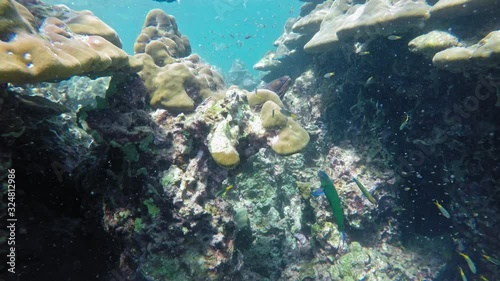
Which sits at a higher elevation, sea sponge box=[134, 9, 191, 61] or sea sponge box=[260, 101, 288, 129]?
sea sponge box=[134, 9, 191, 61]

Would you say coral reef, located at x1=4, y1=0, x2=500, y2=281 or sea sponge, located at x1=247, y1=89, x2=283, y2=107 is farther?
sea sponge, located at x1=247, y1=89, x2=283, y2=107

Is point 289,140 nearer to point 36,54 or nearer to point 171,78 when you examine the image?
point 171,78

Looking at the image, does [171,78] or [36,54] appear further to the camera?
[171,78]

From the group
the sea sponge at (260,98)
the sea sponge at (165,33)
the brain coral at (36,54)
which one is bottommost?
the sea sponge at (260,98)

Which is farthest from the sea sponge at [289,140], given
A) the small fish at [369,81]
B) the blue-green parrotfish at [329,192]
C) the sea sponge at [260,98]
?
the small fish at [369,81]

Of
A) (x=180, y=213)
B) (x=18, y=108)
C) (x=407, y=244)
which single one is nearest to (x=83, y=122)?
(x=18, y=108)

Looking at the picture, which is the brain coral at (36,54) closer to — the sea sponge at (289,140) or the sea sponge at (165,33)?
the sea sponge at (289,140)

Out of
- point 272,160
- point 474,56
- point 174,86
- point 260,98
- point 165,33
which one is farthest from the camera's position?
point 165,33

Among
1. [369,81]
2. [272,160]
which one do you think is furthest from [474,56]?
[272,160]

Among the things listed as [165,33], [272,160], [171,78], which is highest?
[165,33]

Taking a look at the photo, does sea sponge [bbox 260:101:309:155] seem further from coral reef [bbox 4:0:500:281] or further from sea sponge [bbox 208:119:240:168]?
sea sponge [bbox 208:119:240:168]

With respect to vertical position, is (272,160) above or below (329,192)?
below

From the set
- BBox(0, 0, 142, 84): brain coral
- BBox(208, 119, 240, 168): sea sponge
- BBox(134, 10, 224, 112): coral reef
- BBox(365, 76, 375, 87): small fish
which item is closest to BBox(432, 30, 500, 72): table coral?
BBox(365, 76, 375, 87): small fish

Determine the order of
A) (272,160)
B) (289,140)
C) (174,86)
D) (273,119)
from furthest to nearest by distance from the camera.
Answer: (272,160)
(174,86)
(273,119)
(289,140)
